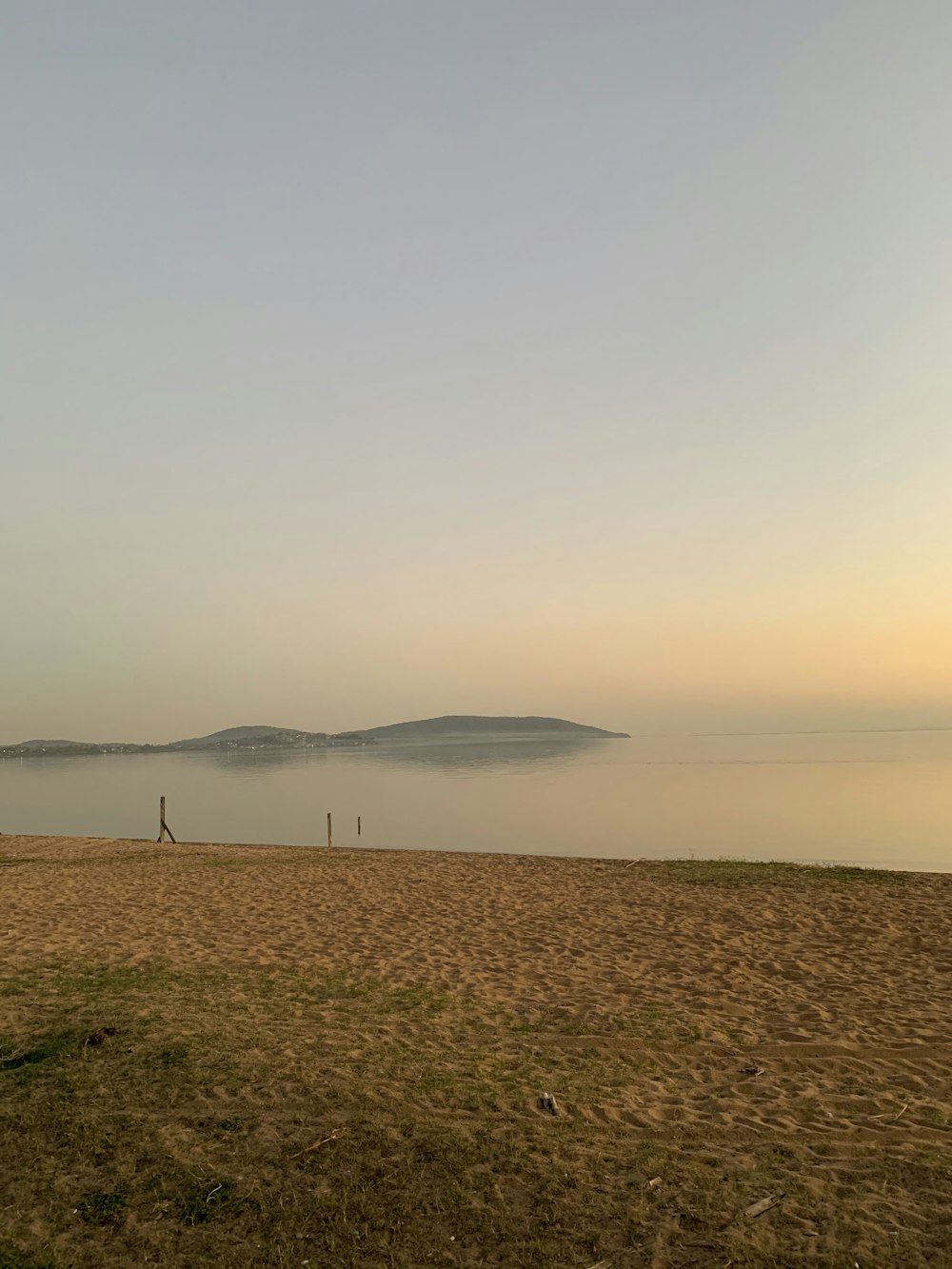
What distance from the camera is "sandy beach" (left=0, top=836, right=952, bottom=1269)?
18.0 feet

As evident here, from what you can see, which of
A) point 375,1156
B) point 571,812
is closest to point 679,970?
point 375,1156

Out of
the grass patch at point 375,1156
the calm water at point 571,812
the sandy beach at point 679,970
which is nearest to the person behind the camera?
the grass patch at point 375,1156

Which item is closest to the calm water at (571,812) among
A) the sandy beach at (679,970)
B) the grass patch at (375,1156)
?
the sandy beach at (679,970)

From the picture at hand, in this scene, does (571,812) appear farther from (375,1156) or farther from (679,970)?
(375,1156)

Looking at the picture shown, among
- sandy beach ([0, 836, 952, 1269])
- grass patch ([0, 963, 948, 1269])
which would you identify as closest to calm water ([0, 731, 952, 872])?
sandy beach ([0, 836, 952, 1269])

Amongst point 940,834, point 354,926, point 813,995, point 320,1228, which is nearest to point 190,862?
point 354,926

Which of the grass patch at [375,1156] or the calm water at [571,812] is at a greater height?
the grass patch at [375,1156]

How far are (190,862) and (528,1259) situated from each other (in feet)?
68.4

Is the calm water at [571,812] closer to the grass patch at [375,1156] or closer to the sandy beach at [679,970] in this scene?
the sandy beach at [679,970]

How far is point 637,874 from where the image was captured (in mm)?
21156

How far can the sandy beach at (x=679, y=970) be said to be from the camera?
5.48 m

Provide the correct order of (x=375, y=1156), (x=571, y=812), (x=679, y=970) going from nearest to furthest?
(x=375, y=1156) < (x=679, y=970) < (x=571, y=812)

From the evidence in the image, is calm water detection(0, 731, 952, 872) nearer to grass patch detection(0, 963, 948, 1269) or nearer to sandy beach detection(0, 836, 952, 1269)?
sandy beach detection(0, 836, 952, 1269)

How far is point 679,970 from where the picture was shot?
11.4 m
